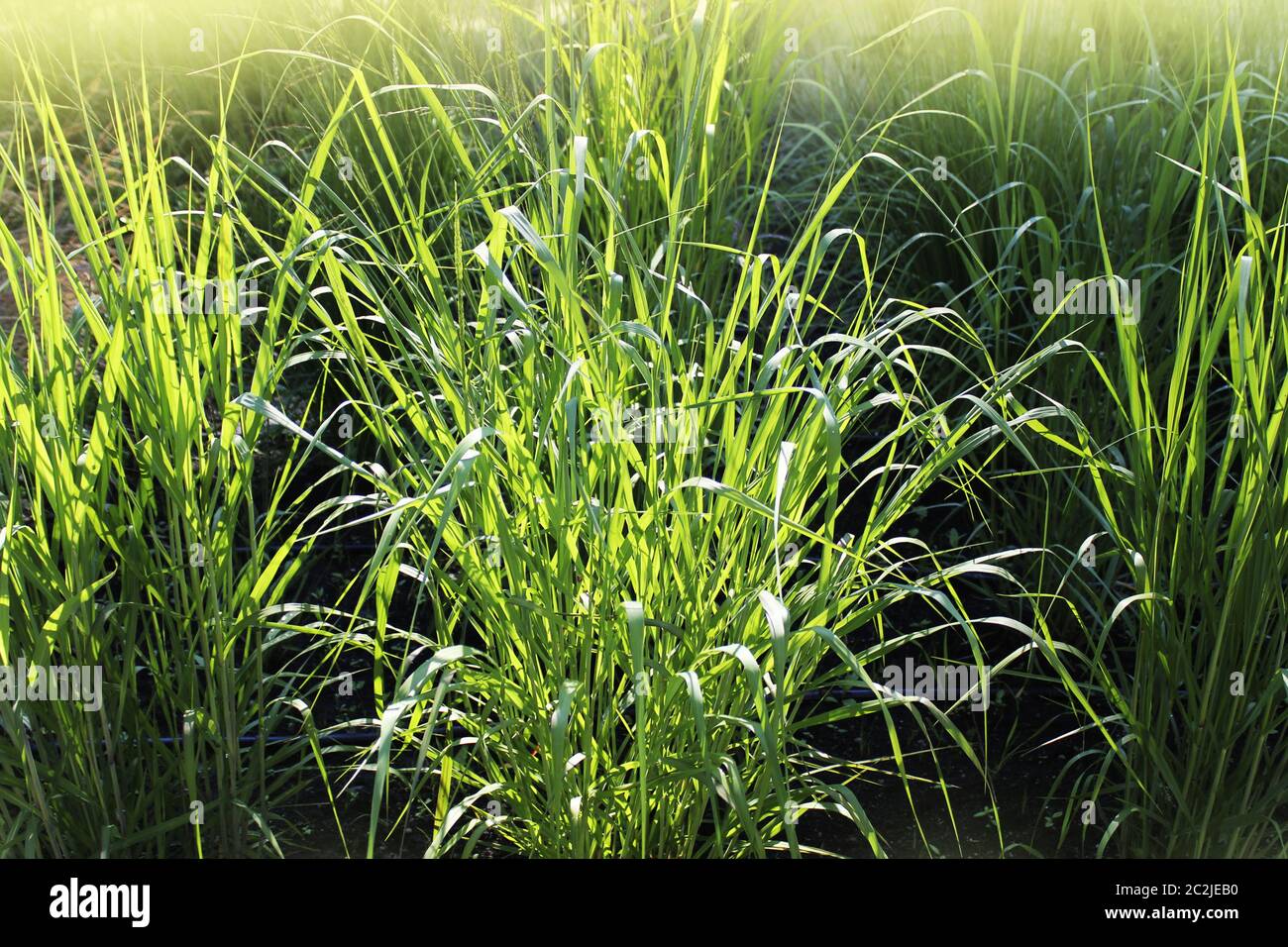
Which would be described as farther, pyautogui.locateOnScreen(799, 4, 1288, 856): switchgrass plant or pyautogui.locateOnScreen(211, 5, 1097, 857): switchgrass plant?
pyautogui.locateOnScreen(799, 4, 1288, 856): switchgrass plant

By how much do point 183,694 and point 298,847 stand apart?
301 mm

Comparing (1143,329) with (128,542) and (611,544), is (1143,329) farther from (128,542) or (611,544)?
(128,542)

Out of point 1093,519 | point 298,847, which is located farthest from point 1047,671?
point 298,847

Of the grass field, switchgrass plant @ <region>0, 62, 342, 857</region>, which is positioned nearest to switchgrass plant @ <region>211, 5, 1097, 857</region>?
the grass field

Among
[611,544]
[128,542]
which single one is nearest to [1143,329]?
[611,544]

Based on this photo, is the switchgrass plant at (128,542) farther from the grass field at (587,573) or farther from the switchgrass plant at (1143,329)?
the switchgrass plant at (1143,329)

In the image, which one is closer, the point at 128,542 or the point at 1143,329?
the point at 128,542

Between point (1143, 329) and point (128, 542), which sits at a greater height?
point (1143, 329)

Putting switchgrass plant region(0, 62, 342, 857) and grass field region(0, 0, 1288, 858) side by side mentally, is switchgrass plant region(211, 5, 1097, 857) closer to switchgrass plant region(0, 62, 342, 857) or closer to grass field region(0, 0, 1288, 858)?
grass field region(0, 0, 1288, 858)

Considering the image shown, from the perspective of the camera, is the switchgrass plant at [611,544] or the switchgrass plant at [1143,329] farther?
the switchgrass plant at [1143,329]

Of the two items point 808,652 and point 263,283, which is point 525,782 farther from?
point 263,283

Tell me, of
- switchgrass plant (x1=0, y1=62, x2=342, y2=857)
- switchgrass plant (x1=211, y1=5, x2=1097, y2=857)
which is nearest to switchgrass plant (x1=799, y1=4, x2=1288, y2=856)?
switchgrass plant (x1=211, y1=5, x2=1097, y2=857)

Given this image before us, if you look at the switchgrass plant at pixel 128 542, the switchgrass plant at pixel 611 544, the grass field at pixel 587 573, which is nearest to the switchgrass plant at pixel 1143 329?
the grass field at pixel 587 573

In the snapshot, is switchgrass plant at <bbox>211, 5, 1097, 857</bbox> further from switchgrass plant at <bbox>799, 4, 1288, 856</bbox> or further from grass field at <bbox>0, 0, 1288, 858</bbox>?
switchgrass plant at <bbox>799, 4, 1288, 856</bbox>
